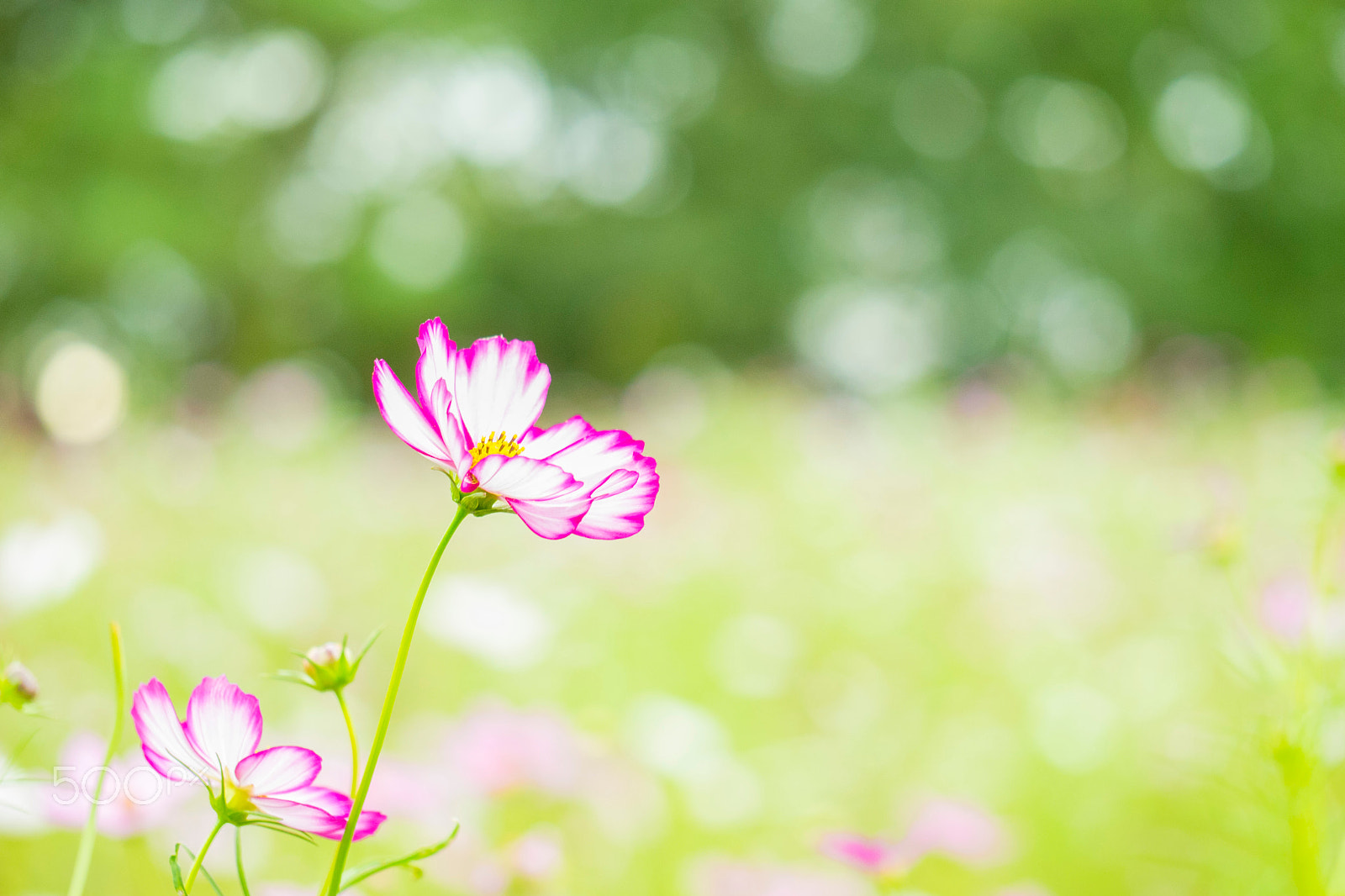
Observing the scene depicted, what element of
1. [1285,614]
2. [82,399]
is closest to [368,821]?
[1285,614]

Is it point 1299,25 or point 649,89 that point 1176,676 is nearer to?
point 649,89

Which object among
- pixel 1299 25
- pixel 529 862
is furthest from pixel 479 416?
pixel 1299 25

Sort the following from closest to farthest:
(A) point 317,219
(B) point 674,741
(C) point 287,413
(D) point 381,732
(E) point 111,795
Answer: (D) point 381,732
(E) point 111,795
(B) point 674,741
(C) point 287,413
(A) point 317,219

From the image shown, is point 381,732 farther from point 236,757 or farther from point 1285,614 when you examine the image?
point 1285,614

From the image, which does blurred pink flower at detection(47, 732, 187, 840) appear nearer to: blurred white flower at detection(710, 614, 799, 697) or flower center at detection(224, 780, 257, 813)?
flower center at detection(224, 780, 257, 813)

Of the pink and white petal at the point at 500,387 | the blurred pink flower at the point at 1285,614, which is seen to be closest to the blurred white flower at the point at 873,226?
the blurred pink flower at the point at 1285,614

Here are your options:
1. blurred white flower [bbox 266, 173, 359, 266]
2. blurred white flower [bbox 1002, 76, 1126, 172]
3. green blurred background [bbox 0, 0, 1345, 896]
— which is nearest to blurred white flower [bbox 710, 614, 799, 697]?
green blurred background [bbox 0, 0, 1345, 896]
